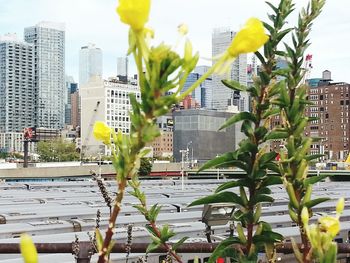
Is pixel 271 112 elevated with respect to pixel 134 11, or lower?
lower

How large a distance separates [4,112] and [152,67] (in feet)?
606

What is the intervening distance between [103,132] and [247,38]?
43 centimetres

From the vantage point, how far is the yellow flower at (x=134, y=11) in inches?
33.4

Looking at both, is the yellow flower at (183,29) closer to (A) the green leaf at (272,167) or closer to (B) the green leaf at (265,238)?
(A) the green leaf at (272,167)

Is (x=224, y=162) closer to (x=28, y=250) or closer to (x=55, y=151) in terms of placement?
(x=28, y=250)

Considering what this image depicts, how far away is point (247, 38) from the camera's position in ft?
3.12

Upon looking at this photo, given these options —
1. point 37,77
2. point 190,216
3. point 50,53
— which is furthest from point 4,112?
point 190,216

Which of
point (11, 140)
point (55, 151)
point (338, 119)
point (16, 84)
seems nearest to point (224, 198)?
point (55, 151)

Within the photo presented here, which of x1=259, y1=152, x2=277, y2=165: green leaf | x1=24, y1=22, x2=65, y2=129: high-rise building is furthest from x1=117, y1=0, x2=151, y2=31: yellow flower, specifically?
x1=24, y1=22, x2=65, y2=129: high-rise building

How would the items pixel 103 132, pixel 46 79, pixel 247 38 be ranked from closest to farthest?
1. pixel 247 38
2. pixel 103 132
3. pixel 46 79

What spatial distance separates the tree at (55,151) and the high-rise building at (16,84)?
61952mm

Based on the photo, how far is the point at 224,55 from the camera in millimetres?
951

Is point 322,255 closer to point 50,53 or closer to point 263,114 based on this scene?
point 263,114

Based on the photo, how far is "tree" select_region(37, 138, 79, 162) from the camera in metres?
109
